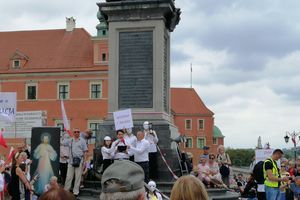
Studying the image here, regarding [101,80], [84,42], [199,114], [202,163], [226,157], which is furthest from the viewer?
[199,114]

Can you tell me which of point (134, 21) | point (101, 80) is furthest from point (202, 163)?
point (101, 80)

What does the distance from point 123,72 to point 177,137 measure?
7.98 ft

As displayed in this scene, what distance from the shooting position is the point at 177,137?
47.6 ft

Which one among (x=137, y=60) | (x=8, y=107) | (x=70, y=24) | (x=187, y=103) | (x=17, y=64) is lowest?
(x=8, y=107)

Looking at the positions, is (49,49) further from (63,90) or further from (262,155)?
(262,155)

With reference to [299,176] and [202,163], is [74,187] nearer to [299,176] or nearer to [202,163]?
[202,163]

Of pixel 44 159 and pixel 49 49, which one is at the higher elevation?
pixel 49 49

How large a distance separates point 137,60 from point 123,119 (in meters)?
2.32

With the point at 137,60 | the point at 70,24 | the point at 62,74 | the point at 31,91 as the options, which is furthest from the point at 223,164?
the point at 70,24

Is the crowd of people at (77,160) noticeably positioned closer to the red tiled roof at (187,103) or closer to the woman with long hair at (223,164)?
the woman with long hair at (223,164)

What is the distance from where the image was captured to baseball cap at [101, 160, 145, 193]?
3.03 meters

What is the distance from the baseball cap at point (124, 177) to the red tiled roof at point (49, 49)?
50.5 meters

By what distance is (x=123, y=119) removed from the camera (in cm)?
1286

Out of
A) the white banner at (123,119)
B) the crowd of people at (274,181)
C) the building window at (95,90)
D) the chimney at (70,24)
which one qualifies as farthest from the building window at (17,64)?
the crowd of people at (274,181)
